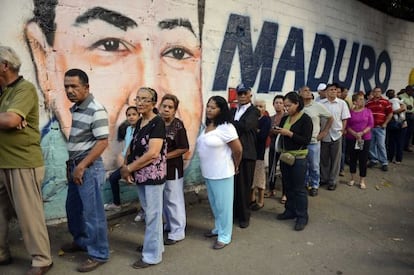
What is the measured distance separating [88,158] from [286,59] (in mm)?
4954

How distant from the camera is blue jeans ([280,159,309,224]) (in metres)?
4.54

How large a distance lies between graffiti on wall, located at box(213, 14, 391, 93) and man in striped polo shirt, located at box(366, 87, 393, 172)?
4.09 feet

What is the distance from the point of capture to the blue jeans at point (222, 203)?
401 centimetres

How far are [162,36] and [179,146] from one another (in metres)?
1.83

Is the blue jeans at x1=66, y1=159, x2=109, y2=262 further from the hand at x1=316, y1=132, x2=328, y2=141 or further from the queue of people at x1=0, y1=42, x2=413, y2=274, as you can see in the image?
the hand at x1=316, y1=132, x2=328, y2=141

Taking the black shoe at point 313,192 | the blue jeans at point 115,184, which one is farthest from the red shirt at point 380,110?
the blue jeans at point 115,184

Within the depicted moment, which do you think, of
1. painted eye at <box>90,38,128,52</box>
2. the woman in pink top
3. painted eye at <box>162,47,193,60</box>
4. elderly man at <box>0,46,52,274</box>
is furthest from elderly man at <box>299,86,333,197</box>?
elderly man at <box>0,46,52,274</box>

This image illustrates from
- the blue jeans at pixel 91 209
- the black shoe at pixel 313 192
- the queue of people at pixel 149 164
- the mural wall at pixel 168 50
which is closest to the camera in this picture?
the queue of people at pixel 149 164

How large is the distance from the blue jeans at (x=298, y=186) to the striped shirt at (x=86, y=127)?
2.33 m

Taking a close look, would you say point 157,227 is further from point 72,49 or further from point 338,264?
point 72,49

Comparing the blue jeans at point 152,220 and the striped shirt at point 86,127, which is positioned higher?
the striped shirt at point 86,127

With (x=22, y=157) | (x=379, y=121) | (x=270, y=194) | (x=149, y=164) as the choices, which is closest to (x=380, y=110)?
(x=379, y=121)

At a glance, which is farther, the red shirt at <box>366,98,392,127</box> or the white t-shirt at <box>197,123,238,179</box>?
the red shirt at <box>366,98,392,127</box>

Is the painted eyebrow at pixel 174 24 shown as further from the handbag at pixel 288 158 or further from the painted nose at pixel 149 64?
the handbag at pixel 288 158
